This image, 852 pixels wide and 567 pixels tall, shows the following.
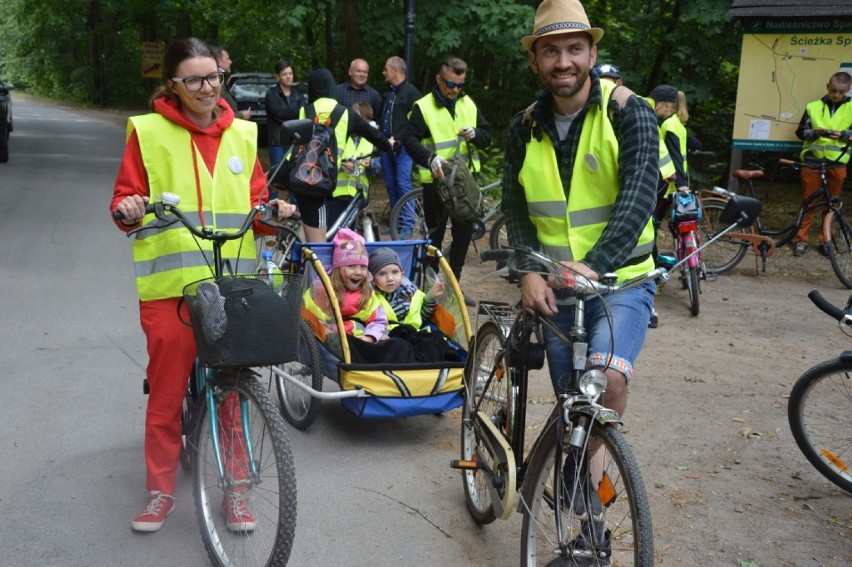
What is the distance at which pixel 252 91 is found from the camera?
90.1 feet

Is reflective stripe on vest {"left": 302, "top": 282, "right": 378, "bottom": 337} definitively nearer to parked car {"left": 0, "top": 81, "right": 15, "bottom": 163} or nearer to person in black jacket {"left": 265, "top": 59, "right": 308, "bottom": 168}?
person in black jacket {"left": 265, "top": 59, "right": 308, "bottom": 168}

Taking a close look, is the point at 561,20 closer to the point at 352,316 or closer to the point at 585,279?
the point at 585,279

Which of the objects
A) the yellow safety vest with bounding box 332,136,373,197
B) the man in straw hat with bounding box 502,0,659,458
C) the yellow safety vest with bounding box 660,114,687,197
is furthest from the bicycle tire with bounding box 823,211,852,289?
the man in straw hat with bounding box 502,0,659,458

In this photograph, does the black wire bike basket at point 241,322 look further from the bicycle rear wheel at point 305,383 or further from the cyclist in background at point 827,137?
the cyclist in background at point 827,137

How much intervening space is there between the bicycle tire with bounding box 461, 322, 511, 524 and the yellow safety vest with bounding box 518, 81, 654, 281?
2.40 feet

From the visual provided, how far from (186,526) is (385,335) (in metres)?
1.81

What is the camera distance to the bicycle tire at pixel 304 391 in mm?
5750

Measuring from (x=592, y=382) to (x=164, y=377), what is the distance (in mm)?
1890

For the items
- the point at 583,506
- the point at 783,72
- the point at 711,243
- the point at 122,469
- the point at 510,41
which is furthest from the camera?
the point at 510,41

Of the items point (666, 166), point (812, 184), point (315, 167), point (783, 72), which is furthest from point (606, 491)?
point (783, 72)

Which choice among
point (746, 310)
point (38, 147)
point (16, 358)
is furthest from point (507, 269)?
point (38, 147)

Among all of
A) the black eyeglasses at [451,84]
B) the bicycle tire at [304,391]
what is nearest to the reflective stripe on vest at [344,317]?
the bicycle tire at [304,391]

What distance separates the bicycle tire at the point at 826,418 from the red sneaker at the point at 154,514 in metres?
3.23

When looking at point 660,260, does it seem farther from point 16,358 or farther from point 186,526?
point 16,358
